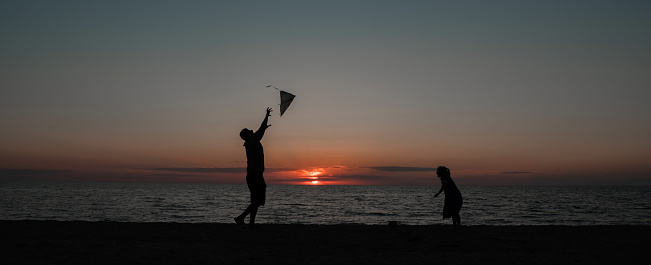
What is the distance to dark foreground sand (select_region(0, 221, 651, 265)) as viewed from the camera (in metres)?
6.48

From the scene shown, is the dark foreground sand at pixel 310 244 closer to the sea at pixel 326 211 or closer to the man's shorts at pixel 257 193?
the man's shorts at pixel 257 193

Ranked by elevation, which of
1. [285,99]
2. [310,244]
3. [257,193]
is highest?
[285,99]

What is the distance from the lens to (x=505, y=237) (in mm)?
9008

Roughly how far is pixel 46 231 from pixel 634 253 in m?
10.5

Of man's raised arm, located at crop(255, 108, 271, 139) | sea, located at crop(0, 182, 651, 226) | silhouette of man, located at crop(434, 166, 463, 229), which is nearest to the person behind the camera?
man's raised arm, located at crop(255, 108, 271, 139)

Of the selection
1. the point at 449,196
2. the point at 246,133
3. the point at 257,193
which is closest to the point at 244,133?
the point at 246,133

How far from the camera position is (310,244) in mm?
7910

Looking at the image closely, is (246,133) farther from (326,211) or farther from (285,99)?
(326,211)

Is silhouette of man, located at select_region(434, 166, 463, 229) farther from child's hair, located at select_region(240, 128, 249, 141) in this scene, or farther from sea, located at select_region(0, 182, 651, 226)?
sea, located at select_region(0, 182, 651, 226)

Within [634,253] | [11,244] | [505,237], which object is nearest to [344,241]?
[505,237]

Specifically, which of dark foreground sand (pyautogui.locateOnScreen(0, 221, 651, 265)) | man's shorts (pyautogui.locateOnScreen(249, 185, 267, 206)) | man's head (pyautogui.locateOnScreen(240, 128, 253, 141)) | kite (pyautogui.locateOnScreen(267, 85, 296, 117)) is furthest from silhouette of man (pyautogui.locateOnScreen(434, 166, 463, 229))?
man's head (pyautogui.locateOnScreen(240, 128, 253, 141))

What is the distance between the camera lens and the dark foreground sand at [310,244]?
6480mm

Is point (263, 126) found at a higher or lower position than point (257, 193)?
higher

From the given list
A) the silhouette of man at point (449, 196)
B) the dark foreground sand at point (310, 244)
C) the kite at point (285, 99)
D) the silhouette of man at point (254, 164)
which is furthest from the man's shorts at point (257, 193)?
the silhouette of man at point (449, 196)
